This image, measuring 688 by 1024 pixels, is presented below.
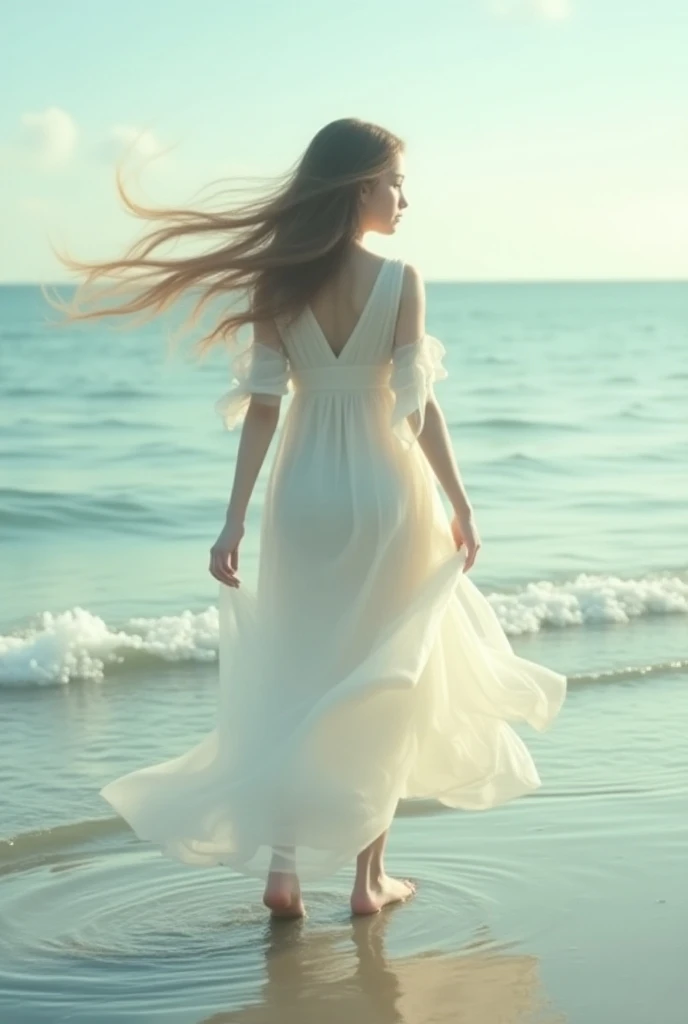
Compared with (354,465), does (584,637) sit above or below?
below

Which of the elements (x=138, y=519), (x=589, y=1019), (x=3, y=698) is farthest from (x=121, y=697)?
(x=138, y=519)

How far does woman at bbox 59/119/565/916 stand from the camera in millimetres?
4508

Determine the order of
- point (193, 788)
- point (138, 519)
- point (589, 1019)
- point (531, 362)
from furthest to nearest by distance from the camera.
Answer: point (531, 362) → point (138, 519) → point (193, 788) → point (589, 1019)

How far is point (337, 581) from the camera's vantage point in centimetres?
464

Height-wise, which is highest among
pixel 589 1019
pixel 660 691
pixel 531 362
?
pixel 589 1019

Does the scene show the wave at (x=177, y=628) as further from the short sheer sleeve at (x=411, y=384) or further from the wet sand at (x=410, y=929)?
the short sheer sleeve at (x=411, y=384)

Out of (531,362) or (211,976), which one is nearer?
(211,976)

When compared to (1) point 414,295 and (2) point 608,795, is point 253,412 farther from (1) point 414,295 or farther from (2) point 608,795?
(2) point 608,795

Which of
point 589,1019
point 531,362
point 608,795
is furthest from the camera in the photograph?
point 531,362

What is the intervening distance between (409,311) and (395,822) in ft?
6.42

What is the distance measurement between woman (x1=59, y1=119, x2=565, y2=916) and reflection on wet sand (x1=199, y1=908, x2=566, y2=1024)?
224 millimetres

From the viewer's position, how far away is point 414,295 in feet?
15.1

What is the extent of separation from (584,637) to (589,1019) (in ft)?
17.5

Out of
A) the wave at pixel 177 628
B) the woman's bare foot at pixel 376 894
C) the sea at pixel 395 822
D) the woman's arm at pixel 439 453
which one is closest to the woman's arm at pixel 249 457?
the sea at pixel 395 822
